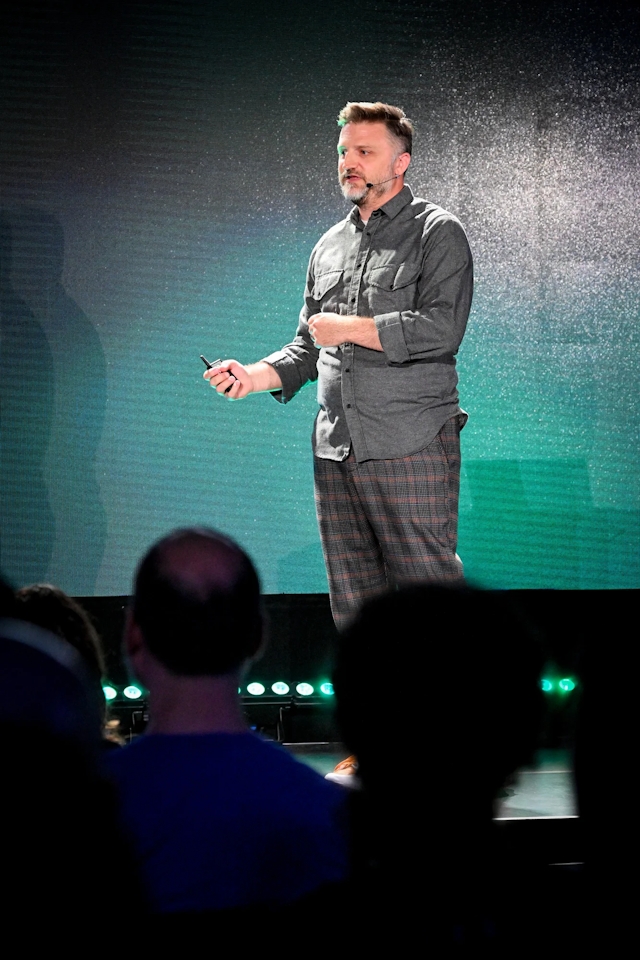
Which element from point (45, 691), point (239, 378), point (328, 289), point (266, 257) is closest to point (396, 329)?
point (328, 289)

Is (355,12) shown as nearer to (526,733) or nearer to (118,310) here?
(118,310)

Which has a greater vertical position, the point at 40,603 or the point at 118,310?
the point at 118,310

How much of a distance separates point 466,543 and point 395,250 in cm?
143

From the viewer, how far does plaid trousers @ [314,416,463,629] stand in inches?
102

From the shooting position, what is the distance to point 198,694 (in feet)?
3.48

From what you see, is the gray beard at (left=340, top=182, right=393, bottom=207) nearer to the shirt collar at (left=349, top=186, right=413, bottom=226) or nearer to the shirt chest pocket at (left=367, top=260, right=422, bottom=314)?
the shirt collar at (left=349, top=186, right=413, bottom=226)

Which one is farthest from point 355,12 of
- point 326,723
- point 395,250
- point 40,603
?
point 40,603

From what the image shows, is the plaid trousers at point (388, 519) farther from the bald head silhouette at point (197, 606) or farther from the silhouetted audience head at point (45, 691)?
the silhouetted audience head at point (45, 691)

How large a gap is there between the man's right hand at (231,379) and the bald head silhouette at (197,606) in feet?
5.14

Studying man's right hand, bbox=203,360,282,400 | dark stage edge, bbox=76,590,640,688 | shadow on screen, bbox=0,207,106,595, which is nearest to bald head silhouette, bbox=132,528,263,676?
man's right hand, bbox=203,360,282,400

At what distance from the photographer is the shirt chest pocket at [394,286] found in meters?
2.65

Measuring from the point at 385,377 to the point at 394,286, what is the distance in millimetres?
212

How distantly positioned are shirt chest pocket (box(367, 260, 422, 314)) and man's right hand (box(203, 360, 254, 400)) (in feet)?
1.13

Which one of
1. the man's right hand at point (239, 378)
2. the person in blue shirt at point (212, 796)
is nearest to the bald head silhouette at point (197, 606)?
the person in blue shirt at point (212, 796)
